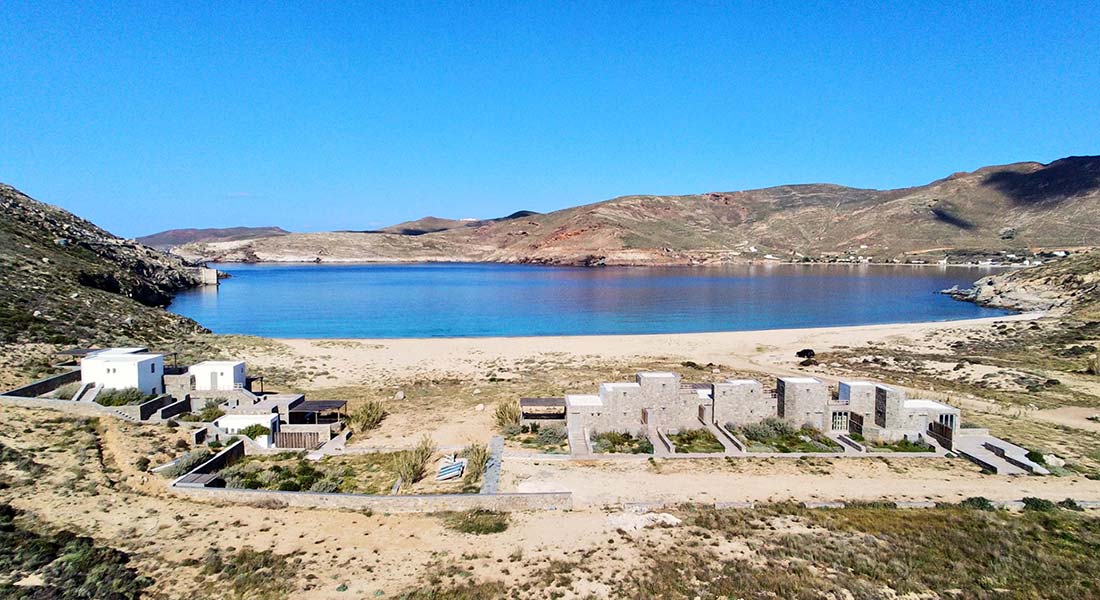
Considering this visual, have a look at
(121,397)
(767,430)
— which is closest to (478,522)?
(767,430)

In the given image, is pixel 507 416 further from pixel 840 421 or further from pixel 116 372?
pixel 116 372

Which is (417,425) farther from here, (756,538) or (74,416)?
(756,538)

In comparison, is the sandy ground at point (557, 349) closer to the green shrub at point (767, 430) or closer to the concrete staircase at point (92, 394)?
the concrete staircase at point (92, 394)

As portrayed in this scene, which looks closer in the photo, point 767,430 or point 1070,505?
point 1070,505

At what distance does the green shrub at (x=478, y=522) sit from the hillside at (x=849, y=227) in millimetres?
141423

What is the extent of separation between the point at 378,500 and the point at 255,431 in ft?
23.6

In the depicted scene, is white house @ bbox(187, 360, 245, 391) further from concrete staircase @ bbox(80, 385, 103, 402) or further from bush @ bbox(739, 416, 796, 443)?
bush @ bbox(739, 416, 796, 443)

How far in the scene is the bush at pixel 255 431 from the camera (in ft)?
59.7

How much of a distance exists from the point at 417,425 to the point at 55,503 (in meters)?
10.2

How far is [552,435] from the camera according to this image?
62.0ft

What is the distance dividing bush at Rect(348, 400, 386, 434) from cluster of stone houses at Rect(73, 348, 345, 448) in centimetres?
58

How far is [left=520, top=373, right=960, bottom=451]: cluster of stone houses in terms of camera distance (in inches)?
739

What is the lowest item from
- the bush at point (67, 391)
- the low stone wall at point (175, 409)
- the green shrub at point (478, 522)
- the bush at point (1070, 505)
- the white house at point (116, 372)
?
the bush at point (1070, 505)

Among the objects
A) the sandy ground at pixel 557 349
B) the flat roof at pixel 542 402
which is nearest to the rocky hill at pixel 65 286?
the sandy ground at pixel 557 349
